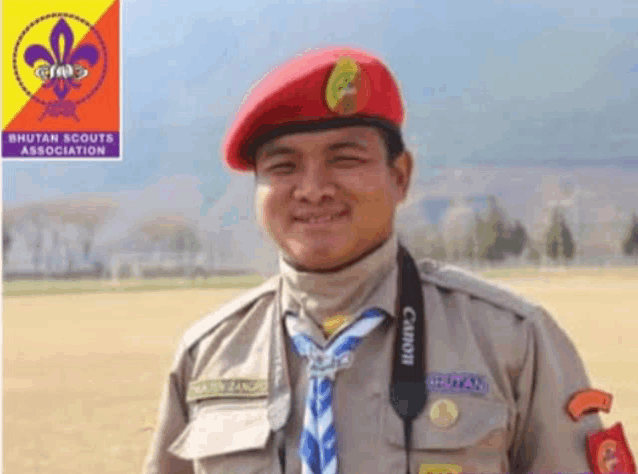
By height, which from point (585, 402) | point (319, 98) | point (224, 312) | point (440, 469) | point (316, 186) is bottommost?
point (440, 469)

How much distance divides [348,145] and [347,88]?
0.32ft

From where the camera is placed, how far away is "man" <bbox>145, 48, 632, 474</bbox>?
1582 millimetres

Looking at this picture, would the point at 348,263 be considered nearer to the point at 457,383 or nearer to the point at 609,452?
the point at 457,383

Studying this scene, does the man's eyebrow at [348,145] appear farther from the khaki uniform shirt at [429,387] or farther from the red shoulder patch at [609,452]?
the red shoulder patch at [609,452]

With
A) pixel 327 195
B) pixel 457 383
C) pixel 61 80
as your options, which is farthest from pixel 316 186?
pixel 61 80

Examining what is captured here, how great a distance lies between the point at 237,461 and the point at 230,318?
25cm

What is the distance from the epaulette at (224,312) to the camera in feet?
5.85

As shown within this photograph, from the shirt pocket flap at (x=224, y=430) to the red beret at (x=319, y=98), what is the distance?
43cm

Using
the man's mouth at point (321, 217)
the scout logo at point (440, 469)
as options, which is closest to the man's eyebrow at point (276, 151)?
the man's mouth at point (321, 217)

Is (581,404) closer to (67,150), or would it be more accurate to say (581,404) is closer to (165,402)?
(165,402)

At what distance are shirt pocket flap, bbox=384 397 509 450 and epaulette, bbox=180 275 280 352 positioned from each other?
322 millimetres

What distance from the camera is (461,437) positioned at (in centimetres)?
160

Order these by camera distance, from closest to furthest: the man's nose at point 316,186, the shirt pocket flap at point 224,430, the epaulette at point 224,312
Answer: the man's nose at point 316,186
the shirt pocket flap at point 224,430
the epaulette at point 224,312

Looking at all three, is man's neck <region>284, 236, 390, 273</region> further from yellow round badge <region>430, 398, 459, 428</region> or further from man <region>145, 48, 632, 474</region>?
yellow round badge <region>430, 398, 459, 428</region>
